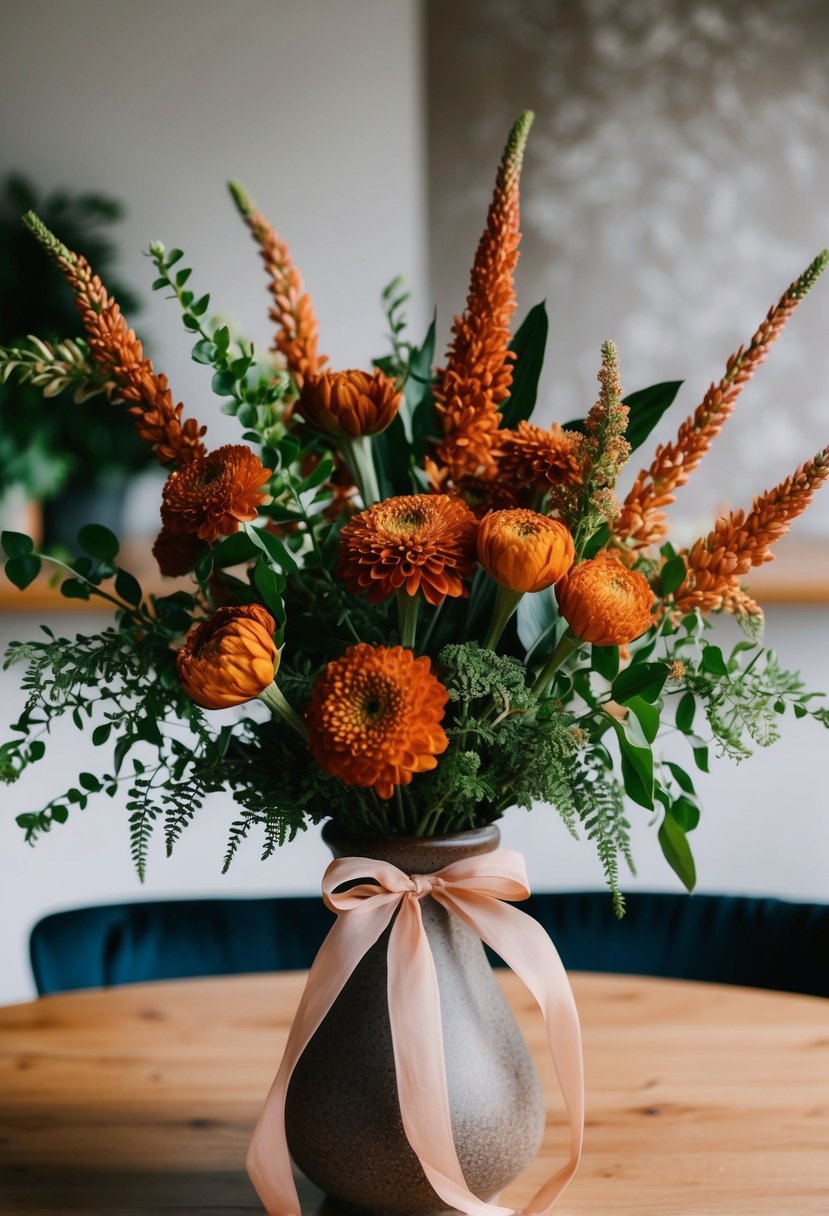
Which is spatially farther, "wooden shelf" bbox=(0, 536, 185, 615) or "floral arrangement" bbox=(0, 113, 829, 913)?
"wooden shelf" bbox=(0, 536, 185, 615)

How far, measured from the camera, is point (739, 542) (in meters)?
0.64

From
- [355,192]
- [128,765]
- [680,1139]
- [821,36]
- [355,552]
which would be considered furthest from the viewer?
[821,36]

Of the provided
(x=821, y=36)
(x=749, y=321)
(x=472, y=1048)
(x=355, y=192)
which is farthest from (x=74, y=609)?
(x=821, y=36)

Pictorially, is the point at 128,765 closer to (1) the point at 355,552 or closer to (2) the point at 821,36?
(1) the point at 355,552

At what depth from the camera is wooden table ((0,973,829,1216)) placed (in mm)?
715

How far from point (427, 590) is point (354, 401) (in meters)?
0.12

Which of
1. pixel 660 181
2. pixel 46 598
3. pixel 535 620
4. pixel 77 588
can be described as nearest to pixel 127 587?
pixel 77 588

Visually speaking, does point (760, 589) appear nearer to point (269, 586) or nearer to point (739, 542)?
point (739, 542)

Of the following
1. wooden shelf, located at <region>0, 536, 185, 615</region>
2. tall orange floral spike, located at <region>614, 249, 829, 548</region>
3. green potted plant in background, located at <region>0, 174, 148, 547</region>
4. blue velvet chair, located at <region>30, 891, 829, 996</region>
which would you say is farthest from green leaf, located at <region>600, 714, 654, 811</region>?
green potted plant in background, located at <region>0, 174, 148, 547</region>

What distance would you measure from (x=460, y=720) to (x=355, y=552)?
104 mm

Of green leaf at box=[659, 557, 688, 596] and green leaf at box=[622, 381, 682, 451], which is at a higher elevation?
green leaf at box=[622, 381, 682, 451]

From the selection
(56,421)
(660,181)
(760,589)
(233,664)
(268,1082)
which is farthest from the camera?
(660,181)

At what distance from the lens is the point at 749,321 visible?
9.19ft

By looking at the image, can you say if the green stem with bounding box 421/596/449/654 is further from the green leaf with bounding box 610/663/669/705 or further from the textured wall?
the textured wall
